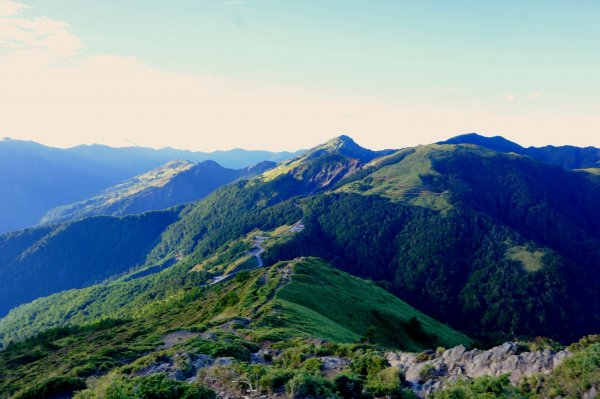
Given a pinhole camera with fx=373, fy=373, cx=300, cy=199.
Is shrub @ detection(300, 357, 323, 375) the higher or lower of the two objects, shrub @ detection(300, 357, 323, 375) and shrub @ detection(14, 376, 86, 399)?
the higher

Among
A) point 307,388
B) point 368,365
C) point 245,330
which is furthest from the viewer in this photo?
point 245,330

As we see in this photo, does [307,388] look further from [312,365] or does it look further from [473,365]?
[473,365]

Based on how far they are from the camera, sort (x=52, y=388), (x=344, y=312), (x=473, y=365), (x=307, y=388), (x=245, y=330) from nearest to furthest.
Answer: (x=307, y=388), (x=52, y=388), (x=473, y=365), (x=245, y=330), (x=344, y=312)

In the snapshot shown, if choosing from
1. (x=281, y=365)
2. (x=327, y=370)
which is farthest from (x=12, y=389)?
(x=327, y=370)

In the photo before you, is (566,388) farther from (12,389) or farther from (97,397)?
(12,389)

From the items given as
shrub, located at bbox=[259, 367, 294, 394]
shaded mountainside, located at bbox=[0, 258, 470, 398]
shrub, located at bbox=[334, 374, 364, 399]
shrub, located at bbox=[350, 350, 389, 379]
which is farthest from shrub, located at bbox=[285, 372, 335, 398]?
shaded mountainside, located at bbox=[0, 258, 470, 398]

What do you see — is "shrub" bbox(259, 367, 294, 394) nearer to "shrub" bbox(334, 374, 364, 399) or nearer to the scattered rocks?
"shrub" bbox(334, 374, 364, 399)

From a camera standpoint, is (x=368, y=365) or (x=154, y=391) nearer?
(x=154, y=391)

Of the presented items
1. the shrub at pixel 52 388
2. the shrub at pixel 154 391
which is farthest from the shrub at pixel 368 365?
the shrub at pixel 52 388

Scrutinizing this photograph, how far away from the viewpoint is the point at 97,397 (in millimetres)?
22359

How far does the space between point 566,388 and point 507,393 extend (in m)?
4.07

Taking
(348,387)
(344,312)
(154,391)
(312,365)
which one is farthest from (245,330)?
(344,312)

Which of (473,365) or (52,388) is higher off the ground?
(473,365)

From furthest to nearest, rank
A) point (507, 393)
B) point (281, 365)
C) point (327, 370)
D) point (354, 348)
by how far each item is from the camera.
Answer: point (354, 348) < point (281, 365) < point (327, 370) < point (507, 393)
